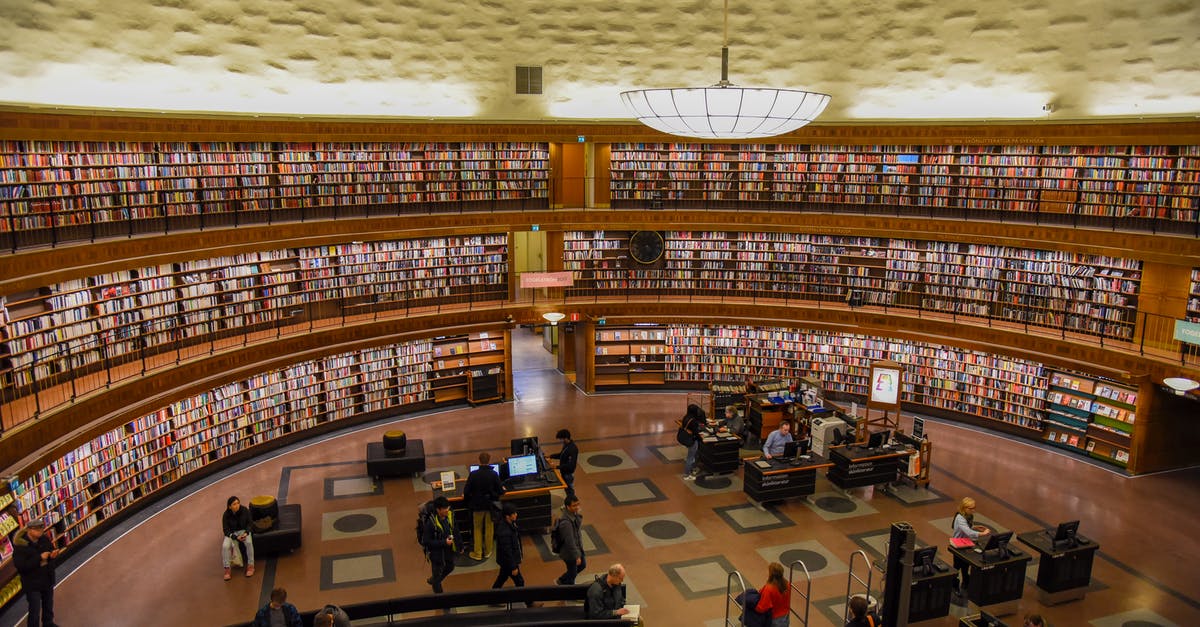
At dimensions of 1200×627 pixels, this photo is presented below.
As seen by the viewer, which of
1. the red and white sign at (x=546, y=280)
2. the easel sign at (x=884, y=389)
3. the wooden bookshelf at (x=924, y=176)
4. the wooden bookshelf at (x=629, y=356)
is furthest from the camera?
the wooden bookshelf at (x=629, y=356)

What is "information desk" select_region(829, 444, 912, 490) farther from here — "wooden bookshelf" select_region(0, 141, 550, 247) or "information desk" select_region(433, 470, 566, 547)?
"wooden bookshelf" select_region(0, 141, 550, 247)

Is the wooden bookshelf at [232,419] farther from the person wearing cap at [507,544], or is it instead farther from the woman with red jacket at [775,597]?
the woman with red jacket at [775,597]

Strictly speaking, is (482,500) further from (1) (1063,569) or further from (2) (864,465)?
(1) (1063,569)

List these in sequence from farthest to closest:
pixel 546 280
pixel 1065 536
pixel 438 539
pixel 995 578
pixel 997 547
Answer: pixel 546 280 < pixel 1065 536 < pixel 997 547 < pixel 995 578 < pixel 438 539

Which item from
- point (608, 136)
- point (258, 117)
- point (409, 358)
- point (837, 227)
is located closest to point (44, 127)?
point (258, 117)

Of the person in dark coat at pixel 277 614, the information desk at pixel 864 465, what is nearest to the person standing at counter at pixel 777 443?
the information desk at pixel 864 465

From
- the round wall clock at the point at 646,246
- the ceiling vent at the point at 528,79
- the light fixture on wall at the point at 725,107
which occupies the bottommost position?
the round wall clock at the point at 646,246

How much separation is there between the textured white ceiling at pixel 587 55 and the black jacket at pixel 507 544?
27.7 feet

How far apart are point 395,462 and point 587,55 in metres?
8.24

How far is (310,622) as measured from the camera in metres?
7.91

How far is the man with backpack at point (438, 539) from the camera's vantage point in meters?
9.05

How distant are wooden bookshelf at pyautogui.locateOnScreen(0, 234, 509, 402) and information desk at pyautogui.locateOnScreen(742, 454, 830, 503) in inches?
257

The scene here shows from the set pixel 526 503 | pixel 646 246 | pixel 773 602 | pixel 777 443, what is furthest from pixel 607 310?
pixel 773 602

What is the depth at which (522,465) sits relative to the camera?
11000 mm
